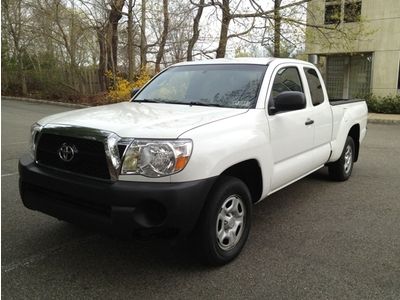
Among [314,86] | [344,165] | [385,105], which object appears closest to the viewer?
[314,86]

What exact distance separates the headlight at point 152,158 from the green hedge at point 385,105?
53.6ft

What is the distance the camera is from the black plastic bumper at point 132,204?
305 cm

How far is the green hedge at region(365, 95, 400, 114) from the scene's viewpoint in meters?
17.2

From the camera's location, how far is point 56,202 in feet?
11.3

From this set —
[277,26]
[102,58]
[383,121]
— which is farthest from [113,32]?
[383,121]

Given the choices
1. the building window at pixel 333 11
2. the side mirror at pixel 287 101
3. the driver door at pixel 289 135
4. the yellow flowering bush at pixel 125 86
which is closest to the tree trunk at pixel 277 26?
the building window at pixel 333 11

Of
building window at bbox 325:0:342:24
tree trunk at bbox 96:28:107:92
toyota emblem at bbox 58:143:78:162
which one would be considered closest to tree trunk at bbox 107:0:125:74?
tree trunk at bbox 96:28:107:92

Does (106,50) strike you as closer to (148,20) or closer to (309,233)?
(148,20)

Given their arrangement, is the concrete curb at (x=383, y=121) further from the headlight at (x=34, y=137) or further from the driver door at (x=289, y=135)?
the headlight at (x=34, y=137)

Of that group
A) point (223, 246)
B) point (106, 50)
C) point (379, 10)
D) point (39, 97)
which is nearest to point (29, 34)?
point (39, 97)

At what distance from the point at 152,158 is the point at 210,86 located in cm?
169

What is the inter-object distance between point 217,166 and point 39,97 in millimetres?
24535

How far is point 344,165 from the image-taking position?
6383 mm

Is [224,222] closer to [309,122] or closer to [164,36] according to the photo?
[309,122]
